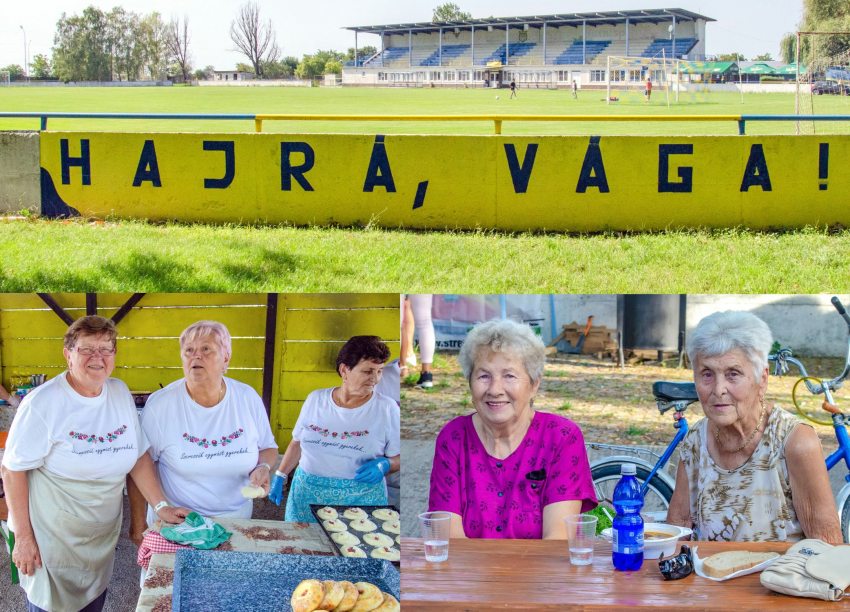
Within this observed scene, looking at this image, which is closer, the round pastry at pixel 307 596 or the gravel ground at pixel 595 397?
the round pastry at pixel 307 596

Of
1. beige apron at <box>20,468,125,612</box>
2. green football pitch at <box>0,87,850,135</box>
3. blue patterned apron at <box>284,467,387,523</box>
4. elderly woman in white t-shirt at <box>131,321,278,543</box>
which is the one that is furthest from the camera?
green football pitch at <box>0,87,850,135</box>

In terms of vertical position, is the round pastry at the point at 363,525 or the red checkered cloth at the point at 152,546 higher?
the round pastry at the point at 363,525

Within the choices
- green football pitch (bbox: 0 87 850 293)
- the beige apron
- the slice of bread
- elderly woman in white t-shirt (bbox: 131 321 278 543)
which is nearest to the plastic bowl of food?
the slice of bread

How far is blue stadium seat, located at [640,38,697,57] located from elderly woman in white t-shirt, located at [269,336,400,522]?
72.3 m

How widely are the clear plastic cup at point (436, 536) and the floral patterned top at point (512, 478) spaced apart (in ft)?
0.69

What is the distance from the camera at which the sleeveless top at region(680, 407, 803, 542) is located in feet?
11.0

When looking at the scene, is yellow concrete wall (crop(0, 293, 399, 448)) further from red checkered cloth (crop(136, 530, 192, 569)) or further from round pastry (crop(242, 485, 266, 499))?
red checkered cloth (crop(136, 530, 192, 569))

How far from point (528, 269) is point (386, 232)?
5.93 feet

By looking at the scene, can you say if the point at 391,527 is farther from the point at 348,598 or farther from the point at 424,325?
the point at 424,325

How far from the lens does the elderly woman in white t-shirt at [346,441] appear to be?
→ 3.03m

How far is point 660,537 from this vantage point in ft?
10.7

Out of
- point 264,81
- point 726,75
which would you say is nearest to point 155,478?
point 726,75

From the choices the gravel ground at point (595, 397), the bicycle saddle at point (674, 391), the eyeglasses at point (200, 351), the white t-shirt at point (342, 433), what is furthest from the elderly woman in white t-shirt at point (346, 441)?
the bicycle saddle at point (674, 391)

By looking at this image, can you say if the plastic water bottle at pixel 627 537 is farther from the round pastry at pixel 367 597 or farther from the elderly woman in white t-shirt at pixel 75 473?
the elderly woman in white t-shirt at pixel 75 473
